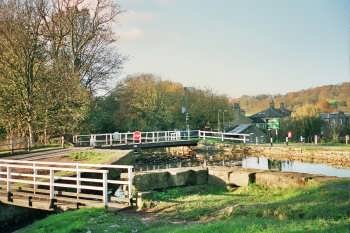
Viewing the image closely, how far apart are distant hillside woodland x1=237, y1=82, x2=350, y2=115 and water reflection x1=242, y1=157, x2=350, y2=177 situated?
204ft

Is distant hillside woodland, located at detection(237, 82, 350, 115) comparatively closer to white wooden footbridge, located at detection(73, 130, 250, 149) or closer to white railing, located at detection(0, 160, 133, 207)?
white wooden footbridge, located at detection(73, 130, 250, 149)

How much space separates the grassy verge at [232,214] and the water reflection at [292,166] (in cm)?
1728

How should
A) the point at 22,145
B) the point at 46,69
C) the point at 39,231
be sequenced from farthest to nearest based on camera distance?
the point at 46,69
the point at 22,145
the point at 39,231

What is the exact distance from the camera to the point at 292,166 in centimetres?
3738

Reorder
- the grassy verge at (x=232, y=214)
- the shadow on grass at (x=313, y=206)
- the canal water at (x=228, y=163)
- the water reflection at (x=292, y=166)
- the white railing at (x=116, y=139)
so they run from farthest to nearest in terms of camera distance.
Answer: the white railing at (x=116, y=139), the canal water at (x=228, y=163), the water reflection at (x=292, y=166), the shadow on grass at (x=313, y=206), the grassy verge at (x=232, y=214)

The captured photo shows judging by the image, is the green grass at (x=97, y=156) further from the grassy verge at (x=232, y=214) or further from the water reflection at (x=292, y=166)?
the grassy verge at (x=232, y=214)

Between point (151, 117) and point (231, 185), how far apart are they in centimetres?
4707

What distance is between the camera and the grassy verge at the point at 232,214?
11477 mm

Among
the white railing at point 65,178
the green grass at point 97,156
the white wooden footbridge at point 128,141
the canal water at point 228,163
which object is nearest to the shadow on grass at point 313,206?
the white railing at point 65,178

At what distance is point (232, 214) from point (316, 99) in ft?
461

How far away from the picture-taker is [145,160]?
45562 millimetres

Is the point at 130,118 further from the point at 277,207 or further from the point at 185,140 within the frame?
the point at 277,207

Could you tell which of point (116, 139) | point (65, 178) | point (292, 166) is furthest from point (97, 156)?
point (116, 139)

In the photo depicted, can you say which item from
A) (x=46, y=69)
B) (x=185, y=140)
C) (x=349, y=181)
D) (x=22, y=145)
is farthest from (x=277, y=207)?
(x=185, y=140)
